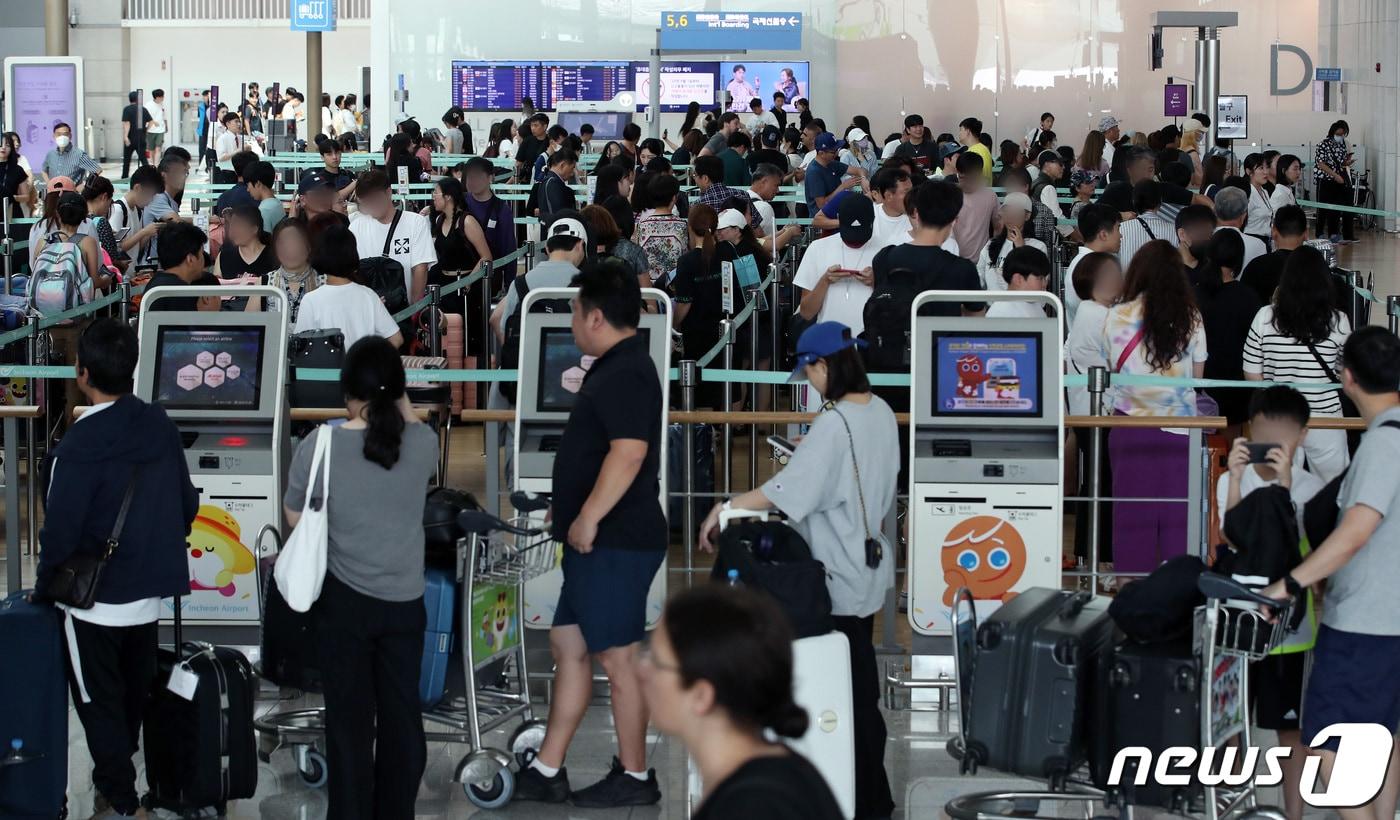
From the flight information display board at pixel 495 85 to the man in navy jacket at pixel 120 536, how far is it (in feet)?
70.5

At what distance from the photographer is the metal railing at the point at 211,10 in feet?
138

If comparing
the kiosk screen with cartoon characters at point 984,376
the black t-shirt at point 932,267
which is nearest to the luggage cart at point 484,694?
the kiosk screen with cartoon characters at point 984,376

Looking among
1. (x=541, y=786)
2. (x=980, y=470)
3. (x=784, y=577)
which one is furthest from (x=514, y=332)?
(x=784, y=577)

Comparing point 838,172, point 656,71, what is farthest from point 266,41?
point 838,172

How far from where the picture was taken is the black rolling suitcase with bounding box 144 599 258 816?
480 cm

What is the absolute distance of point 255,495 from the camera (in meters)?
6.01

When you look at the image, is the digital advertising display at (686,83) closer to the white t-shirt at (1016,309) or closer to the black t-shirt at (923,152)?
the black t-shirt at (923,152)

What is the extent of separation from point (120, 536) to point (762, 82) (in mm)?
21530

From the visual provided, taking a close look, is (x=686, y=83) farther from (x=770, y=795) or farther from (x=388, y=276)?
(x=770, y=795)

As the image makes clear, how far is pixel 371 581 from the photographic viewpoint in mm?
4418

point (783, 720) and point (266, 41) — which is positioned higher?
point (266, 41)

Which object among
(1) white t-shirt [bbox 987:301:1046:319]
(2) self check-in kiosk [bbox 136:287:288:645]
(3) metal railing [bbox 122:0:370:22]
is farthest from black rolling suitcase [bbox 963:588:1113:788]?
(3) metal railing [bbox 122:0:370:22]

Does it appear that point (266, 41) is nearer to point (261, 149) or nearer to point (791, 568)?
point (261, 149)

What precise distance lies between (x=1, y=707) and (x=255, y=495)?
147 cm
